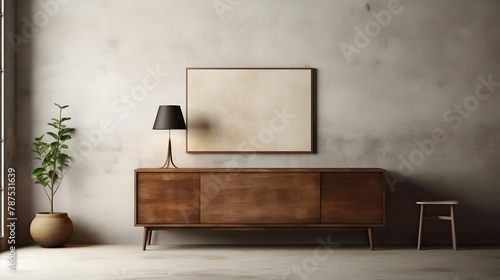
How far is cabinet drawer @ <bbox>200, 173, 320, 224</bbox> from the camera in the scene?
6316mm

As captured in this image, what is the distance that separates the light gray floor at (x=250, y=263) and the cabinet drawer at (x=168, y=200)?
0.32 meters

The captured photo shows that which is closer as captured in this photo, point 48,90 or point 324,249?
point 324,249

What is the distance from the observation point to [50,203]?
22.7 ft

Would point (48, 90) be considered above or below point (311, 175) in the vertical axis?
above

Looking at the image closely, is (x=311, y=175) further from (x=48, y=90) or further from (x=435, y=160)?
(x=48, y=90)

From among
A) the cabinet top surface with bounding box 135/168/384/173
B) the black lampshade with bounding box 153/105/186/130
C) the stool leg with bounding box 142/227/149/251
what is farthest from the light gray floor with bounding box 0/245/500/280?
the black lampshade with bounding box 153/105/186/130

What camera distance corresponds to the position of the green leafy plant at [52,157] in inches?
266

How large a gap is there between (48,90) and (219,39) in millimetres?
1845

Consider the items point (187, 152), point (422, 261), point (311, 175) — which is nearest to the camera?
point (422, 261)

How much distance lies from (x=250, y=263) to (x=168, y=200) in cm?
118

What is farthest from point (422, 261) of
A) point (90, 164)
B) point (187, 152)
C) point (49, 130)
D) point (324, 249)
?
point (49, 130)

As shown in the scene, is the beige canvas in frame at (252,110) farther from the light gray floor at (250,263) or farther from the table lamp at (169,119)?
the light gray floor at (250,263)

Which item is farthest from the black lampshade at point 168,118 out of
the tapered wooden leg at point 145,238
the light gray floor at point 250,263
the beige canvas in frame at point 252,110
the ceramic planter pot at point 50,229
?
the ceramic planter pot at point 50,229

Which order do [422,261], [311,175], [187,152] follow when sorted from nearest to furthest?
[422,261] → [311,175] → [187,152]
